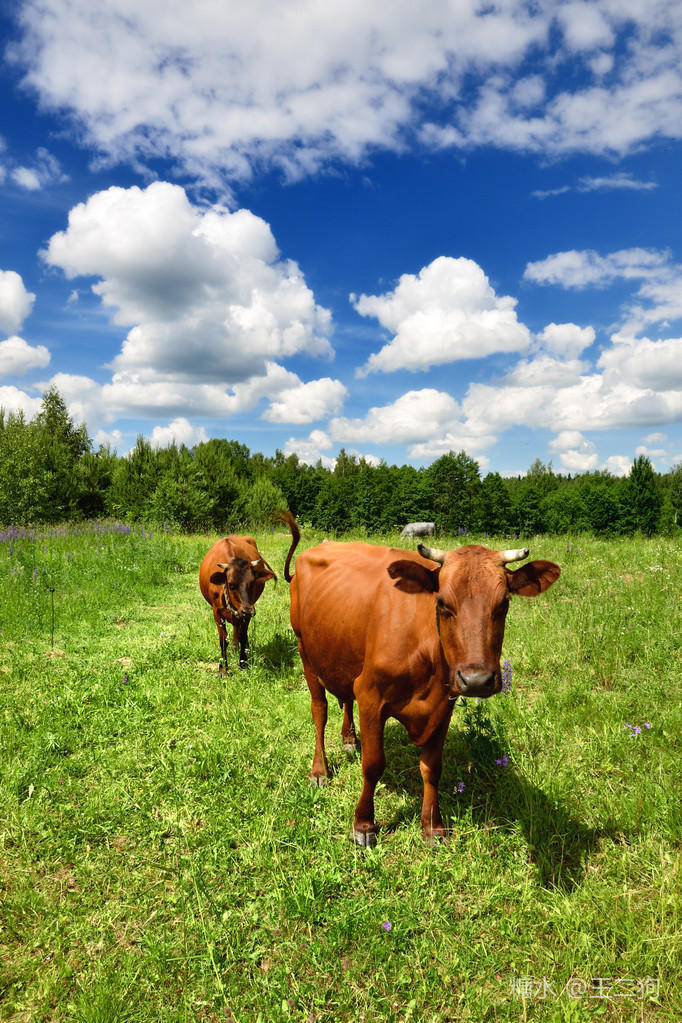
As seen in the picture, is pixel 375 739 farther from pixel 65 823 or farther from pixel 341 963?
pixel 65 823

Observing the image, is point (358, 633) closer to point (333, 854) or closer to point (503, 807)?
point (333, 854)

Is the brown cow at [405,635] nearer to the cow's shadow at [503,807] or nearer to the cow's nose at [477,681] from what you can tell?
the cow's nose at [477,681]

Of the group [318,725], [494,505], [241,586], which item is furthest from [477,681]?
[494,505]

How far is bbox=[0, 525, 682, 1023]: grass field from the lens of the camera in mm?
2412

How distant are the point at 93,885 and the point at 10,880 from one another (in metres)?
0.53

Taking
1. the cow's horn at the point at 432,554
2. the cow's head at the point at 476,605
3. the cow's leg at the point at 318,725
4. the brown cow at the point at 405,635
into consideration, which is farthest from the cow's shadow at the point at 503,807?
the cow's horn at the point at 432,554

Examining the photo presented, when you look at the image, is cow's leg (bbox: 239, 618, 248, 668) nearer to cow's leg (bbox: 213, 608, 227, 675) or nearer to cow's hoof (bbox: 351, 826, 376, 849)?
cow's leg (bbox: 213, 608, 227, 675)

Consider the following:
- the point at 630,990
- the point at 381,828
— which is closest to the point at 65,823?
the point at 381,828

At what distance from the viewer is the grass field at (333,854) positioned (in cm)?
241

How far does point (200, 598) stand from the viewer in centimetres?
1087

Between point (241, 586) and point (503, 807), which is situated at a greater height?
point (241, 586)

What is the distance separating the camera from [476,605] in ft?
8.40

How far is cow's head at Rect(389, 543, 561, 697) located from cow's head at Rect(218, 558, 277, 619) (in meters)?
3.94

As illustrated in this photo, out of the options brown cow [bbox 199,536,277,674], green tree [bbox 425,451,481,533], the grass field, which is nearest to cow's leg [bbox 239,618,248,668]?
brown cow [bbox 199,536,277,674]
